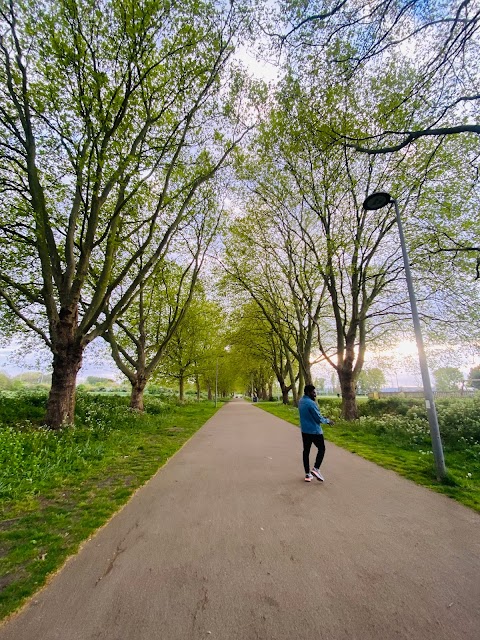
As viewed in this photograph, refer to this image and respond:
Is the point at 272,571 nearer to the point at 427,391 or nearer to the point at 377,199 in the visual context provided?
the point at 427,391

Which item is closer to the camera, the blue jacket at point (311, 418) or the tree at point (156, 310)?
the blue jacket at point (311, 418)

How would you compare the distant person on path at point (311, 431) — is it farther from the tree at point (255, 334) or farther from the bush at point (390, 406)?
the tree at point (255, 334)

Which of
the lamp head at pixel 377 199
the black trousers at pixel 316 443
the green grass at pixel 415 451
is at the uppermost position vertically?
the lamp head at pixel 377 199

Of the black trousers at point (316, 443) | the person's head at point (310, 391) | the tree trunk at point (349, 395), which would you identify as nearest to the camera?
the black trousers at point (316, 443)

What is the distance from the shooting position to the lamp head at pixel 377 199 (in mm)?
6430

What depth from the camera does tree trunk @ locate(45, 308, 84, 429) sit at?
9.23m

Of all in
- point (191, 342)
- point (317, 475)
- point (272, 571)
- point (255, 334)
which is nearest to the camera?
point (272, 571)

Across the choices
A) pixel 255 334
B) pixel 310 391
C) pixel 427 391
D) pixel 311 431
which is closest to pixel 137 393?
pixel 310 391

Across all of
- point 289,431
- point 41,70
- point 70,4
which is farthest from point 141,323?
point 70,4

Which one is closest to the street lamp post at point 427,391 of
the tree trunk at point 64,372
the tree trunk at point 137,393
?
the tree trunk at point 64,372

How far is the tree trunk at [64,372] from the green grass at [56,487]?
0.59m

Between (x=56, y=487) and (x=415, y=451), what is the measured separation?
28.6 feet

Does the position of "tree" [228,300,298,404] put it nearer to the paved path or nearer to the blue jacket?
the blue jacket

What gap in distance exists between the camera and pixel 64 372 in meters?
9.43
